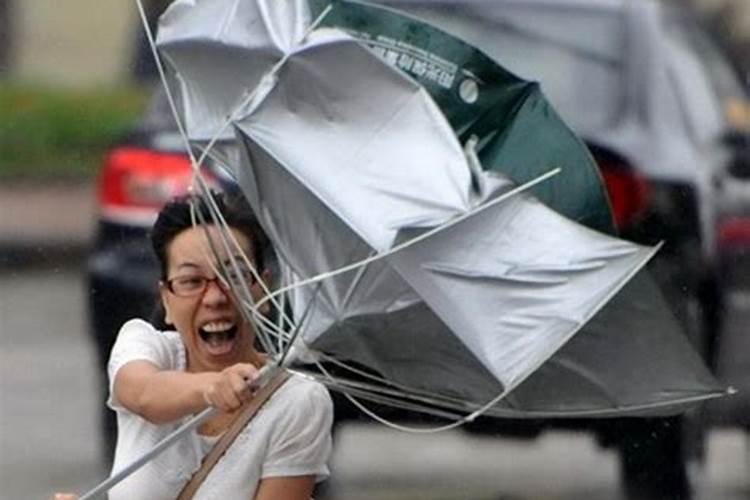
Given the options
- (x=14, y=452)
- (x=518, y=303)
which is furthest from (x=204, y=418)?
(x=14, y=452)

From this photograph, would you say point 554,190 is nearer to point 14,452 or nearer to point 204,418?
point 204,418

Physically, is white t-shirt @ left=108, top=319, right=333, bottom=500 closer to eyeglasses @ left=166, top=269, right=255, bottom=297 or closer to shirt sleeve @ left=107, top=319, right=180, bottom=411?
shirt sleeve @ left=107, top=319, right=180, bottom=411

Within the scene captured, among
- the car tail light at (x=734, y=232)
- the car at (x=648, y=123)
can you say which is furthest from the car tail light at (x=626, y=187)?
the car tail light at (x=734, y=232)

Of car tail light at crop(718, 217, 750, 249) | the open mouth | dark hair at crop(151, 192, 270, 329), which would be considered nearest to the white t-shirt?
the open mouth

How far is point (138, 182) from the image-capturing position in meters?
8.52

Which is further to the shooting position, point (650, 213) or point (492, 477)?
point (492, 477)

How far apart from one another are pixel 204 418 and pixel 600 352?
65 centimetres

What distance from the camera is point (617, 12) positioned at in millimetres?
8383

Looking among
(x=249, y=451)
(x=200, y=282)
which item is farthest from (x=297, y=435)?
(x=200, y=282)

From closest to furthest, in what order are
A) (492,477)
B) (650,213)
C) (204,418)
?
(204,418), (650,213), (492,477)

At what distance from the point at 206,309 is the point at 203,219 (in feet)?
0.53

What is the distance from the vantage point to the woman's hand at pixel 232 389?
4.71 meters

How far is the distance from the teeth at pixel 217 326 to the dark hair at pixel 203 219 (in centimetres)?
11

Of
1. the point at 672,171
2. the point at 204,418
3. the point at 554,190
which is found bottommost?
the point at 204,418
